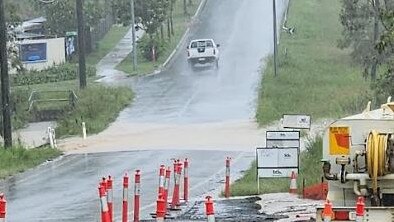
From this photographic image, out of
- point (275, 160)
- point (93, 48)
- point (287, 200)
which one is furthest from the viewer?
point (93, 48)

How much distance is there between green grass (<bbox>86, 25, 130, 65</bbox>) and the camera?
6888 cm

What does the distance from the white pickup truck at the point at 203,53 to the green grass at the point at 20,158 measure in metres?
26.3

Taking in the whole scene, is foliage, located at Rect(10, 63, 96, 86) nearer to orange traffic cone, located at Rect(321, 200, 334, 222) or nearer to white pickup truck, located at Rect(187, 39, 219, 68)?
white pickup truck, located at Rect(187, 39, 219, 68)

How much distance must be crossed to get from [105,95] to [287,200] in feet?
86.5

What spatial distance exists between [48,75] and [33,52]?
4847 millimetres

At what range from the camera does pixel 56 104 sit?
155 ft

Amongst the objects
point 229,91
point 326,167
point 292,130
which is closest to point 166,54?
point 229,91

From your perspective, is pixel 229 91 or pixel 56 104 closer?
pixel 56 104

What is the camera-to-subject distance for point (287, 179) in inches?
939

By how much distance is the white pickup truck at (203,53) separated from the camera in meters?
60.0

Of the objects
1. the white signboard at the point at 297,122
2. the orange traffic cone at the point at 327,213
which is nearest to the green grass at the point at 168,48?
the white signboard at the point at 297,122

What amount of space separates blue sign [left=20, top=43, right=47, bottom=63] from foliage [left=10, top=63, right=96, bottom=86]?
7.52ft

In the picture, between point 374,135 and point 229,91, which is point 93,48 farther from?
point 374,135

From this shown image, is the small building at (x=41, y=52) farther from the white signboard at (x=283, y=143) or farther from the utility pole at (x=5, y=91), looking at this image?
the white signboard at (x=283, y=143)
